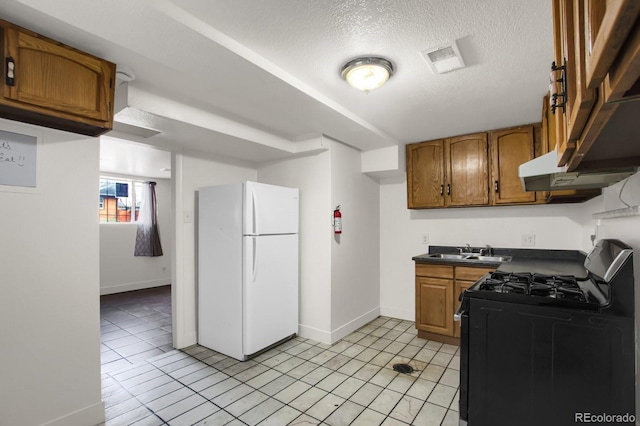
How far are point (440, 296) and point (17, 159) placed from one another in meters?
3.61

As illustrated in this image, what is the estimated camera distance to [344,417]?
2.00 metres

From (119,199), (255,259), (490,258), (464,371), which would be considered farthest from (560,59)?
(119,199)

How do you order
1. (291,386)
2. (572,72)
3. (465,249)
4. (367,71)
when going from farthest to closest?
(465,249)
(291,386)
(367,71)
(572,72)

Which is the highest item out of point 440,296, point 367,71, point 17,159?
point 367,71

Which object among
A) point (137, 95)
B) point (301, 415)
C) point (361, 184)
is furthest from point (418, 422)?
point (137, 95)

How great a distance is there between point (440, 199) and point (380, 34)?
2402mm

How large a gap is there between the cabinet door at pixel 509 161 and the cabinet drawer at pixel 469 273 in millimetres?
793

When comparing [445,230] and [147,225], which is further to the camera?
[147,225]

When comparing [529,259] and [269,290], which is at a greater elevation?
[529,259]

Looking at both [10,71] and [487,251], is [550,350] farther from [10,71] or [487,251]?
[10,71]

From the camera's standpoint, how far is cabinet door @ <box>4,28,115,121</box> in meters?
1.42

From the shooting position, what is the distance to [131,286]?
601 centimetres

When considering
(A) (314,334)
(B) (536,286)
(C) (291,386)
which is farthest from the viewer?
(A) (314,334)

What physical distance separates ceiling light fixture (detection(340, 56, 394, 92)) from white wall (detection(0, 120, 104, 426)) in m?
1.74
